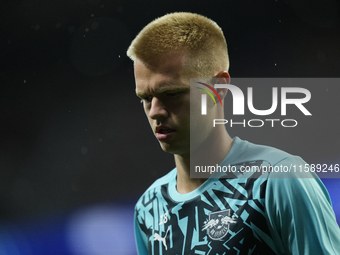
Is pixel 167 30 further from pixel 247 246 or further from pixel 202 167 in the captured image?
pixel 247 246

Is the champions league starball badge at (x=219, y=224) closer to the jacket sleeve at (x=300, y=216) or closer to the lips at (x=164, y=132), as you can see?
the jacket sleeve at (x=300, y=216)

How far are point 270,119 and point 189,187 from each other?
2.50ft

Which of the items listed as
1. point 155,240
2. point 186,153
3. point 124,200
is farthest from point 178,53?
point 124,200

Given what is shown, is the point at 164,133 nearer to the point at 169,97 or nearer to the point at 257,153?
the point at 169,97

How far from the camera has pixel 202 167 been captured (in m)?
1.30

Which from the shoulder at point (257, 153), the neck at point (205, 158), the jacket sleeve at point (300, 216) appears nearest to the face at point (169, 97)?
the neck at point (205, 158)

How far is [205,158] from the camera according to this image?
1.29 m

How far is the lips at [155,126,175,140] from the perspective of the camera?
47.3 inches

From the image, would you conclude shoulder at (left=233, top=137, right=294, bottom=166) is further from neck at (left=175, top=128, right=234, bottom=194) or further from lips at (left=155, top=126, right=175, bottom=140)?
lips at (left=155, top=126, right=175, bottom=140)

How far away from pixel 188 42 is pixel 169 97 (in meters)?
0.23

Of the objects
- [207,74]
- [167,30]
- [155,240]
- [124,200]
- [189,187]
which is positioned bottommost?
[124,200]

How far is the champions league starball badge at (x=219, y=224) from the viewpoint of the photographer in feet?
3.78

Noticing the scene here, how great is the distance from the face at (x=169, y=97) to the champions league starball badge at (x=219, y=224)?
30 cm

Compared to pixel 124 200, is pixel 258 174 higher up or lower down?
higher up
